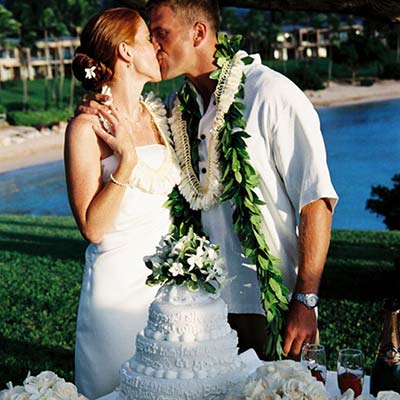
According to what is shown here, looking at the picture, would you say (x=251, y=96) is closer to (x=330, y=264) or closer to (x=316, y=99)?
(x=330, y=264)

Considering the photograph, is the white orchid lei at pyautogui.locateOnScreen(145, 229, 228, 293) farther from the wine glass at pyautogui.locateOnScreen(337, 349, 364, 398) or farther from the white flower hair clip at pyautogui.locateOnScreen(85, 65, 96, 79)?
the white flower hair clip at pyautogui.locateOnScreen(85, 65, 96, 79)

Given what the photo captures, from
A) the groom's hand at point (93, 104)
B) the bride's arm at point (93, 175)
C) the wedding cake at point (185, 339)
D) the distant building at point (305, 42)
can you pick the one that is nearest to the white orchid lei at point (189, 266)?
the wedding cake at point (185, 339)

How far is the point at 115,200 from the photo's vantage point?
Answer: 262 cm

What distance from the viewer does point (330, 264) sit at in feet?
25.5

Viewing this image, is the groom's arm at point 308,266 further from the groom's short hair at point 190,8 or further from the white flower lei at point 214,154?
the groom's short hair at point 190,8

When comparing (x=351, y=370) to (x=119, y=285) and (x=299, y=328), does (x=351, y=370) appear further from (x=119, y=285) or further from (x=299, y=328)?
(x=119, y=285)

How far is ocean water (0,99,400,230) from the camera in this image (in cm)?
2300

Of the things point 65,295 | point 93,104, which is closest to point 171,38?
point 93,104

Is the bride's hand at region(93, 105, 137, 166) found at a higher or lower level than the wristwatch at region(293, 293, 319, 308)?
higher

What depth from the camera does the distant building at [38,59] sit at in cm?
3005

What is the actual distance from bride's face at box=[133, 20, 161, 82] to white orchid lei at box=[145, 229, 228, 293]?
0.89m

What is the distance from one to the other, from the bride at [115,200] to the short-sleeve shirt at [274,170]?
21 centimetres

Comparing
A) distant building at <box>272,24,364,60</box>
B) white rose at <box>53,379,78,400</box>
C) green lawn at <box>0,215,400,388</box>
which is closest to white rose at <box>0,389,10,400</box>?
white rose at <box>53,379,78,400</box>

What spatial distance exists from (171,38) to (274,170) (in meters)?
0.54
